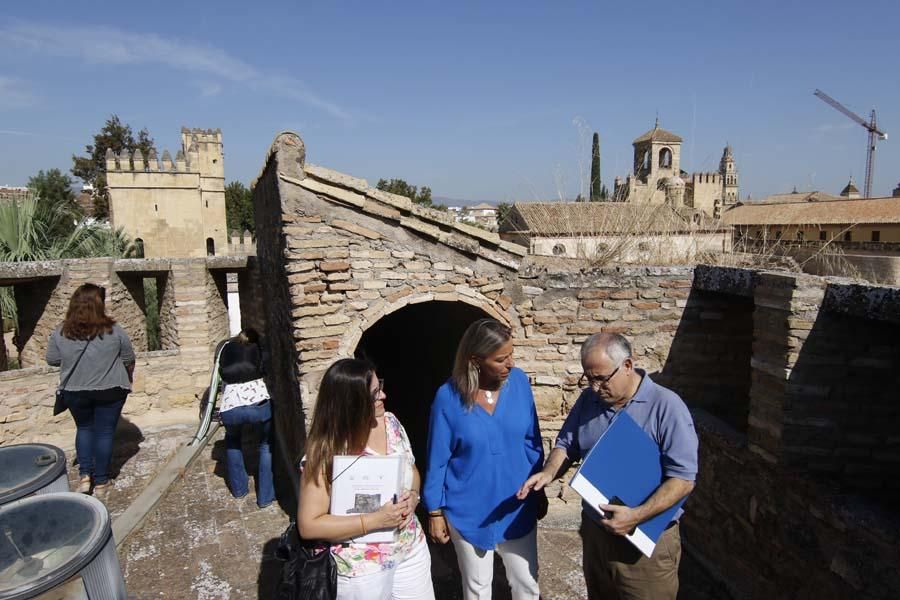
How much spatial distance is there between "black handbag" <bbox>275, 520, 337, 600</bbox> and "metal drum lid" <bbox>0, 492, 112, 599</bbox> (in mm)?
844

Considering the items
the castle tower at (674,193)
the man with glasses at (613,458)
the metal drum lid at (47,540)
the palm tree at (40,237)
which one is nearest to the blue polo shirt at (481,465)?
the man with glasses at (613,458)

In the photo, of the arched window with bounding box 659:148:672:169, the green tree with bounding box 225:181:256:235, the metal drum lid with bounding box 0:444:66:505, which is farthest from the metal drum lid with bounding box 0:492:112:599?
the arched window with bounding box 659:148:672:169

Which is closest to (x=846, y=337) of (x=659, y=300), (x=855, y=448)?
(x=855, y=448)

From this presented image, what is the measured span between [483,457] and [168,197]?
1340 inches

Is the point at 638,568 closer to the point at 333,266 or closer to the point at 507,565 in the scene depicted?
the point at 507,565

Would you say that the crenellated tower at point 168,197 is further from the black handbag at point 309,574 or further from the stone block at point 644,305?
the black handbag at point 309,574

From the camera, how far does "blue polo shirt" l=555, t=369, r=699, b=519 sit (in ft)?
8.07

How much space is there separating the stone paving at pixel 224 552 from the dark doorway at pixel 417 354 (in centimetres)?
201

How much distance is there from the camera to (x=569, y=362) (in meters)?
5.01

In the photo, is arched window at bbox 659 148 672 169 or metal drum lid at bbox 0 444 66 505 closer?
metal drum lid at bbox 0 444 66 505

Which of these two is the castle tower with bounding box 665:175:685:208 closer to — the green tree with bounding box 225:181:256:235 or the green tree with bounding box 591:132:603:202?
the green tree with bounding box 591:132:603:202

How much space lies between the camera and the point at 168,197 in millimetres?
32031

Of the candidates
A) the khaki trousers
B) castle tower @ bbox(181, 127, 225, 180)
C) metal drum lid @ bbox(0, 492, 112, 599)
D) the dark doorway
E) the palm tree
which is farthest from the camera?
castle tower @ bbox(181, 127, 225, 180)

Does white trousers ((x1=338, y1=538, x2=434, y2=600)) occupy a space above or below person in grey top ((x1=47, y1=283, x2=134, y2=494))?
below
